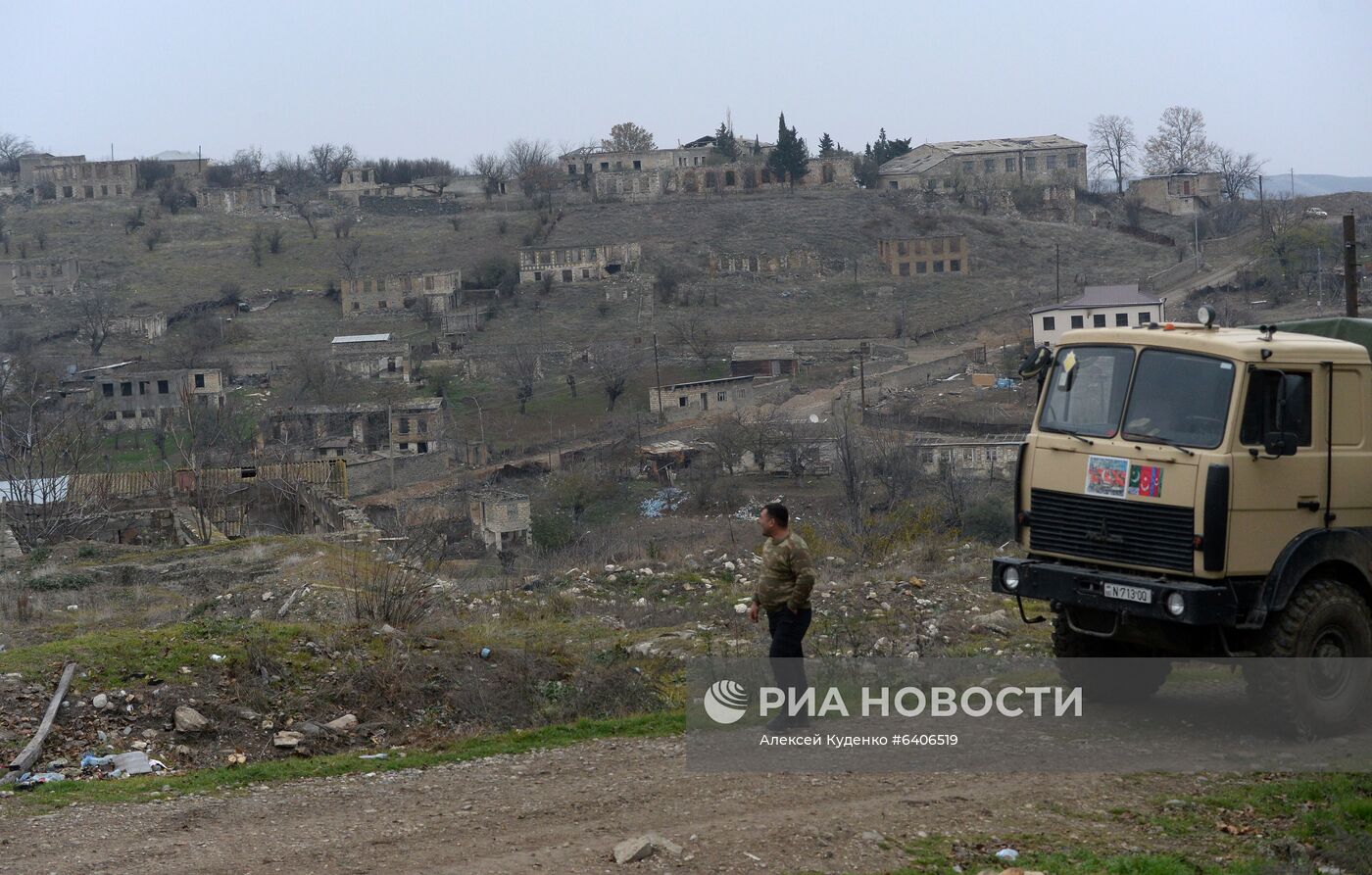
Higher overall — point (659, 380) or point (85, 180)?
point (85, 180)

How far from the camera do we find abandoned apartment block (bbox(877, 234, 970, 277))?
67.4m

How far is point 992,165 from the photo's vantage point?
90750 millimetres

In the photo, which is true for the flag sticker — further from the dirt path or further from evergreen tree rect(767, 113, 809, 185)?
evergreen tree rect(767, 113, 809, 185)

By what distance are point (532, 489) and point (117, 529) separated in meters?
14.4

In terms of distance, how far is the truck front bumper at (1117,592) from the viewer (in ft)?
21.2

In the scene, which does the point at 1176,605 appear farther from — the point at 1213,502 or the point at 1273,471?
the point at 1273,471

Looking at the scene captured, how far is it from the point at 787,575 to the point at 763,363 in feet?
145

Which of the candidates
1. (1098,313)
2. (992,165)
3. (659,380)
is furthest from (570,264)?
(992,165)

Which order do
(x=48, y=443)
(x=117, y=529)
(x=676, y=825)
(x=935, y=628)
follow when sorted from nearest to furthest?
(x=676, y=825) < (x=935, y=628) < (x=117, y=529) < (x=48, y=443)

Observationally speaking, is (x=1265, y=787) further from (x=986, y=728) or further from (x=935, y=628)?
(x=935, y=628)

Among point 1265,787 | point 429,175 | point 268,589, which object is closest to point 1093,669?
point 1265,787

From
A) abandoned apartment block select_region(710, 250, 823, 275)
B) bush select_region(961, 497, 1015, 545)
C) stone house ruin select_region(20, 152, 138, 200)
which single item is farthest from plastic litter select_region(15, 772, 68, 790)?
stone house ruin select_region(20, 152, 138, 200)

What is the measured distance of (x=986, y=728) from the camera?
717cm

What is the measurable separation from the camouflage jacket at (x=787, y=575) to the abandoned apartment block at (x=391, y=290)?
2299 inches
